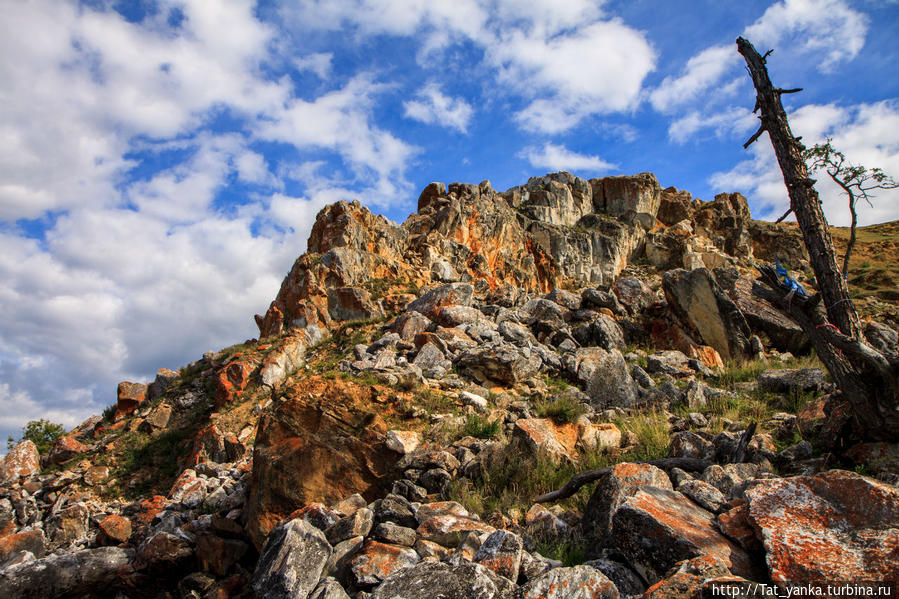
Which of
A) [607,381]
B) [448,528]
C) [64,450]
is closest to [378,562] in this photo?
[448,528]

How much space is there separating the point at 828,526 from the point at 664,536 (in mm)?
951

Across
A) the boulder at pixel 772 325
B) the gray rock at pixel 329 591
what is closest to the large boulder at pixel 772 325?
the boulder at pixel 772 325

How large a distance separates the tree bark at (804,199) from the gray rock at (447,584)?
14.4 ft

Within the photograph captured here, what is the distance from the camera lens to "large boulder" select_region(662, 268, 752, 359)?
1381cm

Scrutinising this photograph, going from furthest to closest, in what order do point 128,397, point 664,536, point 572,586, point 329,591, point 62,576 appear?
point 128,397 < point 62,576 < point 329,591 < point 664,536 < point 572,586

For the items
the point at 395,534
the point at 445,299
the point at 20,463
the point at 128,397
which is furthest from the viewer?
the point at 128,397

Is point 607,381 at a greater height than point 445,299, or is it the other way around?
point 445,299

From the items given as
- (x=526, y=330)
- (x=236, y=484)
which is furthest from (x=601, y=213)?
(x=236, y=484)

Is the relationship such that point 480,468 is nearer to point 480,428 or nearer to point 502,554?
point 480,428

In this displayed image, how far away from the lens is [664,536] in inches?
113

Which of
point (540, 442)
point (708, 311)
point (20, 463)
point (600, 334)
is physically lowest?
point (540, 442)

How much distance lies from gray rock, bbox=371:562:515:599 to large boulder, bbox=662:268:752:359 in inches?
537

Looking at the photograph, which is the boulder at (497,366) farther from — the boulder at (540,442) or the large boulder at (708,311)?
the large boulder at (708,311)

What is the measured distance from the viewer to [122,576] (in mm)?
5066
